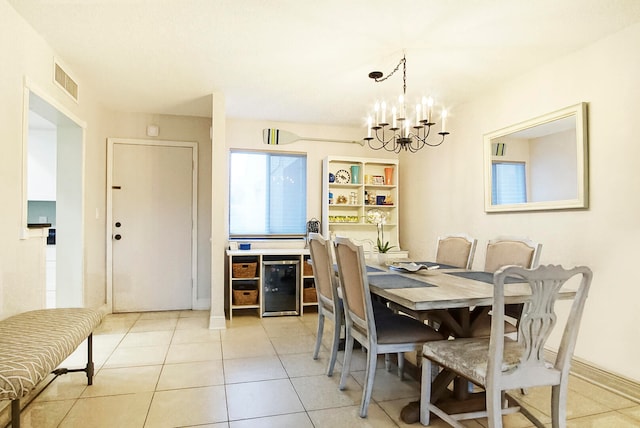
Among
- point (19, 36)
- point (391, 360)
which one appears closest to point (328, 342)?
point (391, 360)

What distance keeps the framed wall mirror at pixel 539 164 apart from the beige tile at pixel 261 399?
2.43m

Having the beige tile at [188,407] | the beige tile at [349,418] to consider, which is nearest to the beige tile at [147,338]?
the beige tile at [188,407]

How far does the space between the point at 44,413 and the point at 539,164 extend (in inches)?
151

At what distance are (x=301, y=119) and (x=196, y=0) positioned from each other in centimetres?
253

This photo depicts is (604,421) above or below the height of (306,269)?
below

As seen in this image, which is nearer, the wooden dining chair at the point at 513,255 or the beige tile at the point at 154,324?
the wooden dining chair at the point at 513,255

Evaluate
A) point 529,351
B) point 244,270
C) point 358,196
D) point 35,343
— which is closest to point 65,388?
point 35,343

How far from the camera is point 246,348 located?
3.19m

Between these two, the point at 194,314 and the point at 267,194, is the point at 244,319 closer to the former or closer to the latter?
the point at 194,314

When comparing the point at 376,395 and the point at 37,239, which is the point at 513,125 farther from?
the point at 37,239

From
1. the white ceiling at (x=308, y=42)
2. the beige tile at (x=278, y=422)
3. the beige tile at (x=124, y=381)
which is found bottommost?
the beige tile at (x=124, y=381)

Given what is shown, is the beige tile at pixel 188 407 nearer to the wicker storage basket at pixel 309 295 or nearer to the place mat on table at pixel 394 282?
the place mat on table at pixel 394 282

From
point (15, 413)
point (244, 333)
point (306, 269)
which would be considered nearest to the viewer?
point (15, 413)

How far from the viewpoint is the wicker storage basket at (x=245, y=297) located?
165 inches
